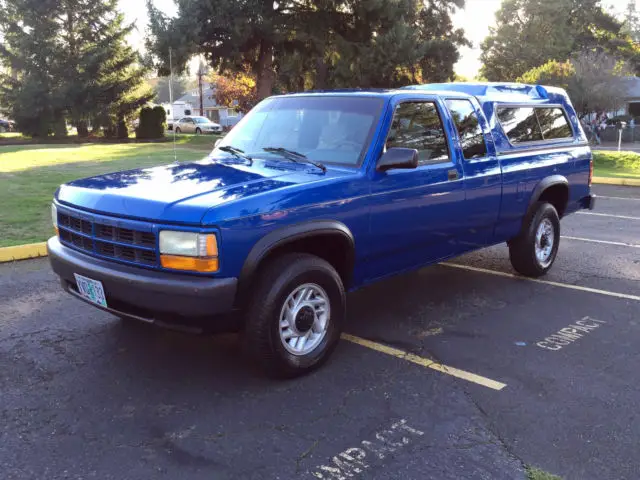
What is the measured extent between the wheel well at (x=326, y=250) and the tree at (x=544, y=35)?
53.9 m

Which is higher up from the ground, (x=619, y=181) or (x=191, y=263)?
(x=191, y=263)

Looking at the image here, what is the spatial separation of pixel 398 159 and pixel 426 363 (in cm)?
146

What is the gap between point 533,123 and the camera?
627 centimetres

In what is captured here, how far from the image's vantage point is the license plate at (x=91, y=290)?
3.79 m

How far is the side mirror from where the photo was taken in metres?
4.22

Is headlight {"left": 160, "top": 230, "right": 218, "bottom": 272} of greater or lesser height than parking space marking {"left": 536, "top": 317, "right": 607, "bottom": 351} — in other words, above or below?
above

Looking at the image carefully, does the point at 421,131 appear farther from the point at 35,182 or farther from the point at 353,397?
the point at 35,182

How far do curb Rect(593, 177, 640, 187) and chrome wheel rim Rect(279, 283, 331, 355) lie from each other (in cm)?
1436

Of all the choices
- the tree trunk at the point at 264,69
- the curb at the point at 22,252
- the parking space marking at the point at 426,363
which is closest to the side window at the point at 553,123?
the parking space marking at the point at 426,363

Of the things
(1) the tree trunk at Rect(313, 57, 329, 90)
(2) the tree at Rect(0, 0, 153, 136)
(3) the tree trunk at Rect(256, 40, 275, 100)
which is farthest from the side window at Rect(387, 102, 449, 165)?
(2) the tree at Rect(0, 0, 153, 136)

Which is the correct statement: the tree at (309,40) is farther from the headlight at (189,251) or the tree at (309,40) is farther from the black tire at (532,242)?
the headlight at (189,251)

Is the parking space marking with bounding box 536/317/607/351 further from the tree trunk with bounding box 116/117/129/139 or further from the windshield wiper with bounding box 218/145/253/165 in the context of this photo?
the tree trunk with bounding box 116/117/129/139

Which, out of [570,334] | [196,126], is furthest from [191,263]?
[196,126]

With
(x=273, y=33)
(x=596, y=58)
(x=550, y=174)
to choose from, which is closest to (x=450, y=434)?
(x=550, y=174)
